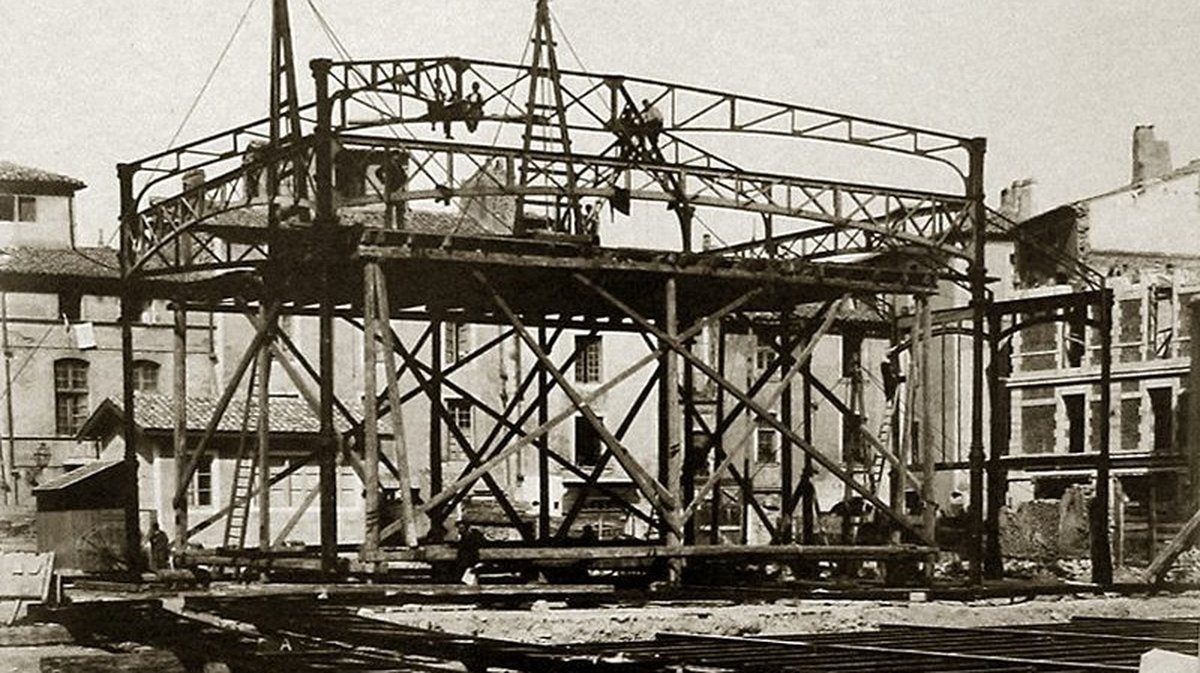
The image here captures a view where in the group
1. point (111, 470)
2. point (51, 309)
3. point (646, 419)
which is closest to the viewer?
point (111, 470)

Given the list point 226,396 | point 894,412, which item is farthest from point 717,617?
point 894,412

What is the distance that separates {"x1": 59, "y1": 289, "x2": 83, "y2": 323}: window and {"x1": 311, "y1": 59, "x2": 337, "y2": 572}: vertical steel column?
2994 cm

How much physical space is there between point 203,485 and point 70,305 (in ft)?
28.9

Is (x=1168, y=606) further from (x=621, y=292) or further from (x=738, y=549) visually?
(x=621, y=292)

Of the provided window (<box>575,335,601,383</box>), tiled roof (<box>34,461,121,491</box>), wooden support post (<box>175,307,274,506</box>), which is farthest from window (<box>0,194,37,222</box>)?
wooden support post (<box>175,307,274,506</box>)

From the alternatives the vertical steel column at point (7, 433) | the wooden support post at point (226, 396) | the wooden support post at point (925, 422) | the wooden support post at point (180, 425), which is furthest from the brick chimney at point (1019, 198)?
the wooden support post at point (226, 396)

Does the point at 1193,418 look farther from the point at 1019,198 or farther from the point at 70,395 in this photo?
the point at 70,395

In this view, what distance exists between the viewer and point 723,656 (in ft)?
35.4

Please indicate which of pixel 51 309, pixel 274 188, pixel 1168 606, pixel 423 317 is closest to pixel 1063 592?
pixel 1168 606

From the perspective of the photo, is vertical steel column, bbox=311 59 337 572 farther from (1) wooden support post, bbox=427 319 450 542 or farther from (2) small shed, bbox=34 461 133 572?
(2) small shed, bbox=34 461 133 572

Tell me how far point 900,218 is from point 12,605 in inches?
567

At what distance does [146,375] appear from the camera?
4931 cm

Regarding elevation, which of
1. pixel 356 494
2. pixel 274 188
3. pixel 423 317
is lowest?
pixel 356 494

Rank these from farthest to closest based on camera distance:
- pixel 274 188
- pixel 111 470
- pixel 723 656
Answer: pixel 111 470
pixel 274 188
pixel 723 656
